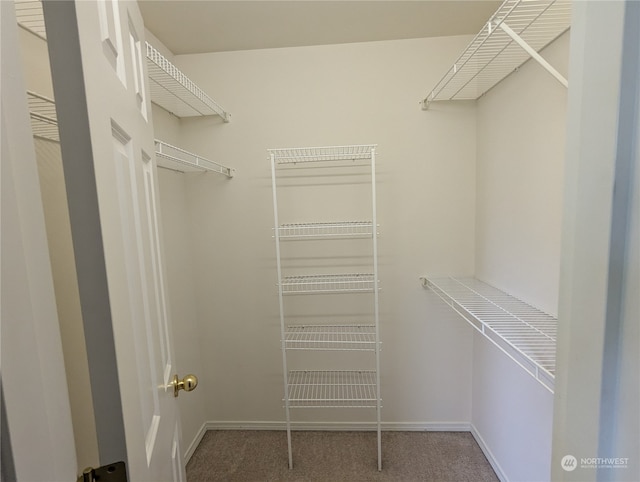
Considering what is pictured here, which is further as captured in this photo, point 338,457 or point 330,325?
point 330,325

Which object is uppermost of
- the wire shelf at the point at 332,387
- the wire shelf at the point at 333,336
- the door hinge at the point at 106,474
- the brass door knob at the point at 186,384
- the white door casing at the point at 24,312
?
the white door casing at the point at 24,312

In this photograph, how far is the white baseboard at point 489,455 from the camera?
1769mm

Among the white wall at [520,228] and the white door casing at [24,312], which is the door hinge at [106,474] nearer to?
the white door casing at [24,312]

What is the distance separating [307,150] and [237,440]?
6.55ft

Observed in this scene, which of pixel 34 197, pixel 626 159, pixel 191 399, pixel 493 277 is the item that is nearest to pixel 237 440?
pixel 191 399

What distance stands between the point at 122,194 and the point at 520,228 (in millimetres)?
1676

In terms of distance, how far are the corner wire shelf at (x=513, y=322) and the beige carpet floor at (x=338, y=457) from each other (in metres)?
0.88

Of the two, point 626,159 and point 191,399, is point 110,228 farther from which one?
point 191,399

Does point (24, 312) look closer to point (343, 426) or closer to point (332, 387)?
point (332, 387)

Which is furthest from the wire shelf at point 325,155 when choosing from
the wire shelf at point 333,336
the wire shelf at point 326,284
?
the wire shelf at point 333,336

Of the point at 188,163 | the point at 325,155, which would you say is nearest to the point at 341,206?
the point at 325,155

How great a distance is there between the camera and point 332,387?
2.17m

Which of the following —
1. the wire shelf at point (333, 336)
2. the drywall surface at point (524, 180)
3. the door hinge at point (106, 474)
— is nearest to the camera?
the door hinge at point (106, 474)

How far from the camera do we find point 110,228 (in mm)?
520
